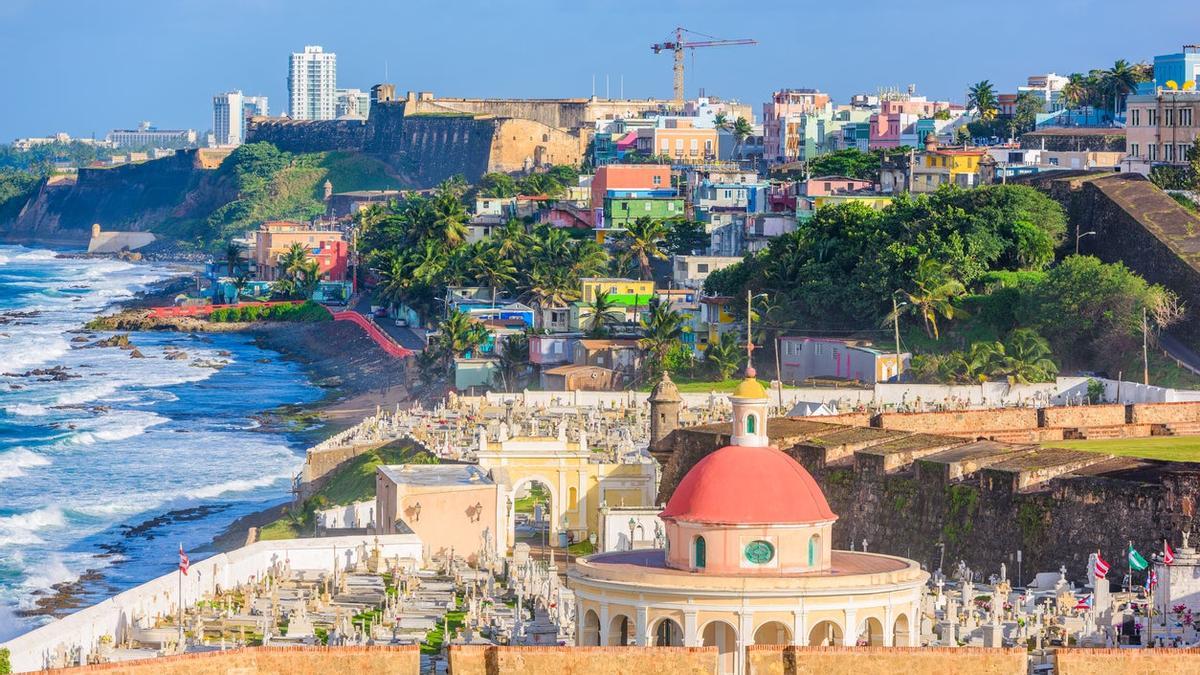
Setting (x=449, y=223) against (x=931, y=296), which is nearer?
(x=931, y=296)

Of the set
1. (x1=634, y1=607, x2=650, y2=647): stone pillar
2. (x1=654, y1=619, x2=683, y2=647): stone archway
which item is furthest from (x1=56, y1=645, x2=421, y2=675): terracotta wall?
(x1=654, y1=619, x2=683, y2=647): stone archway

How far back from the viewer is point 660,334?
286ft

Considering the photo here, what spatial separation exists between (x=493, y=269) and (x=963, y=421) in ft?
168

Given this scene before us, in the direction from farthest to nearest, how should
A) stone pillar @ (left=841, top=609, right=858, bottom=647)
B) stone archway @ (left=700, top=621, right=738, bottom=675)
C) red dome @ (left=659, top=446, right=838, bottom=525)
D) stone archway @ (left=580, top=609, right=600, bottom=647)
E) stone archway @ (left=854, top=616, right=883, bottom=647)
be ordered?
1. stone archway @ (left=580, top=609, right=600, bottom=647)
2. red dome @ (left=659, top=446, right=838, bottom=525)
3. stone archway @ (left=854, top=616, right=883, bottom=647)
4. stone pillar @ (left=841, top=609, right=858, bottom=647)
5. stone archway @ (left=700, top=621, right=738, bottom=675)

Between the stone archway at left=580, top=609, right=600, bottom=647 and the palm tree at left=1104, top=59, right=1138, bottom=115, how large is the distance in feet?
317

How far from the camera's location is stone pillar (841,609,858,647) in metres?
31.0

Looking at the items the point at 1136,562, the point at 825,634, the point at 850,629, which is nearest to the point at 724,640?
the point at 825,634

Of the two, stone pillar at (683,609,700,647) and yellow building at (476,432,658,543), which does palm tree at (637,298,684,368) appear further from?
stone pillar at (683,609,700,647)

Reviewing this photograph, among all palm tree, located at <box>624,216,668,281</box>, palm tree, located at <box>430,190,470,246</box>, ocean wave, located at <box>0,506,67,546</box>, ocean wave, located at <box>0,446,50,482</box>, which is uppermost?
palm tree, located at <box>430,190,470,246</box>

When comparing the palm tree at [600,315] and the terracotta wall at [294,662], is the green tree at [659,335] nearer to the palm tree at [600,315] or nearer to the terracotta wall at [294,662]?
the palm tree at [600,315]

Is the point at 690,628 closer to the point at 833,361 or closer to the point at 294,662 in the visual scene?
the point at 294,662

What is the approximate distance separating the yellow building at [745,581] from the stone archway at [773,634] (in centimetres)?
2

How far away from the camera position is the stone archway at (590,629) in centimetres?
3197

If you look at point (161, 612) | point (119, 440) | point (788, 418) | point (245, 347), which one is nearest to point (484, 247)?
point (245, 347)
